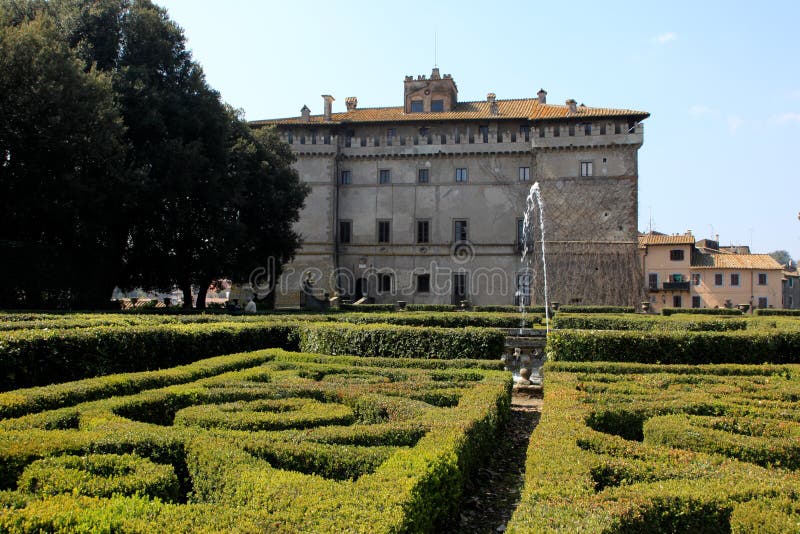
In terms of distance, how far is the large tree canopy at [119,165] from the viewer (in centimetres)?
1909

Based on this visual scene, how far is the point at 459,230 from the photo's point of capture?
3947 cm

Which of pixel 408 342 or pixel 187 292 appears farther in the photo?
pixel 187 292

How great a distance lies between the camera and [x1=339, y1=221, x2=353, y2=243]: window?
133 ft

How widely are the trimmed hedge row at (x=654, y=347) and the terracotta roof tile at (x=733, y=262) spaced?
44999 millimetres

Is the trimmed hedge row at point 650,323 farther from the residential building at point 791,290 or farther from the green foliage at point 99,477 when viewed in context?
the residential building at point 791,290

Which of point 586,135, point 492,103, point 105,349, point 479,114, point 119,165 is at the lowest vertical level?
point 105,349

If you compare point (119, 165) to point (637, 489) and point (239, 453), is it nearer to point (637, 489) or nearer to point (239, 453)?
point (239, 453)

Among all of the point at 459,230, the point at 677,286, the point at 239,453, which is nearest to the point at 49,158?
the point at 239,453

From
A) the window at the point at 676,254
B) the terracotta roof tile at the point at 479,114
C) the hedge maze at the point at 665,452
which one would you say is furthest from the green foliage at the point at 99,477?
the window at the point at 676,254

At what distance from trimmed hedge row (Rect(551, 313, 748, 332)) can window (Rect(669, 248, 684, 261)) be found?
114 ft

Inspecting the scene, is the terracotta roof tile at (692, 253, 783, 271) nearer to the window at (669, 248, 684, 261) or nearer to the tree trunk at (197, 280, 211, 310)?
the window at (669, 248, 684, 261)

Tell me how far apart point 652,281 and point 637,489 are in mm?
52271

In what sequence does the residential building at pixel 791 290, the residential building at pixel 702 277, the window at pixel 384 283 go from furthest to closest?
the residential building at pixel 791 290, the residential building at pixel 702 277, the window at pixel 384 283

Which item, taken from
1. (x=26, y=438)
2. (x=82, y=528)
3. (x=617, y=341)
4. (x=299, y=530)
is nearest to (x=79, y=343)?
(x=26, y=438)
